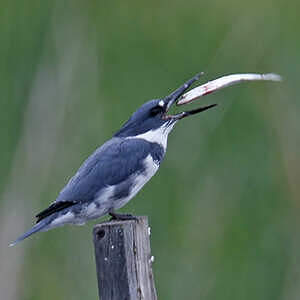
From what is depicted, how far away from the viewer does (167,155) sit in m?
4.39

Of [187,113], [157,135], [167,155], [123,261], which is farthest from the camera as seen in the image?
[167,155]

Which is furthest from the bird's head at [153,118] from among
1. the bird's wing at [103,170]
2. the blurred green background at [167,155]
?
the blurred green background at [167,155]

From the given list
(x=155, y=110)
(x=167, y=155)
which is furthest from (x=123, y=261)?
(x=167, y=155)

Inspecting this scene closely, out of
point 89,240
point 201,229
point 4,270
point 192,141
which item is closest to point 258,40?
point 192,141

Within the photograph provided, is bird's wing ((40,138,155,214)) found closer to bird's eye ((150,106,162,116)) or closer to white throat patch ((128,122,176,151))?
white throat patch ((128,122,176,151))

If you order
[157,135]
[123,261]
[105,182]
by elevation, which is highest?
[157,135]

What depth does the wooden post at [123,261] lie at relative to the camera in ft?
8.77

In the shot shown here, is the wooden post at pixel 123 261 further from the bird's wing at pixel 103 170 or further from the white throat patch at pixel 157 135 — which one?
the white throat patch at pixel 157 135

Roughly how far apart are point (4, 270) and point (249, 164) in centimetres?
124

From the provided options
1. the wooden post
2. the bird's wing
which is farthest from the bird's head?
the wooden post

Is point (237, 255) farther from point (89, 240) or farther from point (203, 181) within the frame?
point (89, 240)

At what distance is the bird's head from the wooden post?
2.88ft

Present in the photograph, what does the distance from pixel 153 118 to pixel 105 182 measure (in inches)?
17.9

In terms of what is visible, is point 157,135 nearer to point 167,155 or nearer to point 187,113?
point 187,113
